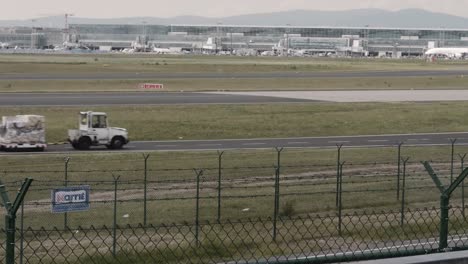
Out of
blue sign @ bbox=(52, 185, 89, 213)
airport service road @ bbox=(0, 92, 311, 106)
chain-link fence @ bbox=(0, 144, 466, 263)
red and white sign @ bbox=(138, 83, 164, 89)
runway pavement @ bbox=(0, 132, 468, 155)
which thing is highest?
blue sign @ bbox=(52, 185, 89, 213)

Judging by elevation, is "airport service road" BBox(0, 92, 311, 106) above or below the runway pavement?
above

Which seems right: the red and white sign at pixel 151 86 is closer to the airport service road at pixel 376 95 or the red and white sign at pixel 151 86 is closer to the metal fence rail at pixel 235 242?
the airport service road at pixel 376 95

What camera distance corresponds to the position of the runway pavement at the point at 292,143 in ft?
169

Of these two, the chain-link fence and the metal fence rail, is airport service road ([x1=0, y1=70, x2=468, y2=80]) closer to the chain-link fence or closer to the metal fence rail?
the chain-link fence

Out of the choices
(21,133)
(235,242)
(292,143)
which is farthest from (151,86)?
(235,242)

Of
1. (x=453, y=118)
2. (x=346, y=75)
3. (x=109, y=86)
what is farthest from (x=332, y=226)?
(x=346, y=75)

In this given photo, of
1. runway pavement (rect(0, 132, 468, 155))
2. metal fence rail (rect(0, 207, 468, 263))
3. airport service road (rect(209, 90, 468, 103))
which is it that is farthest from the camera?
airport service road (rect(209, 90, 468, 103))

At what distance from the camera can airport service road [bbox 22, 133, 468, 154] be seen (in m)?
51.5

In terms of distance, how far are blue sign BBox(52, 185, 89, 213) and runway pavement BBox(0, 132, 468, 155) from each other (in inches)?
1181

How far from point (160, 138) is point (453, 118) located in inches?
978

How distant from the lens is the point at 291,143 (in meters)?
54.4

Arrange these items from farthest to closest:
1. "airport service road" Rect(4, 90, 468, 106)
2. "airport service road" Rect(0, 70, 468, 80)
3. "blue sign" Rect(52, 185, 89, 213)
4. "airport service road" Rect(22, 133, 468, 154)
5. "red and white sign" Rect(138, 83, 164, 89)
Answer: "airport service road" Rect(0, 70, 468, 80) → "red and white sign" Rect(138, 83, 164, 89) → "airport service road" Rect(4, 90, 468, 106) → "airport service road" Rect(22, 133, 468, 154) → "blue sign" Rect(52, 185, 89, 213)

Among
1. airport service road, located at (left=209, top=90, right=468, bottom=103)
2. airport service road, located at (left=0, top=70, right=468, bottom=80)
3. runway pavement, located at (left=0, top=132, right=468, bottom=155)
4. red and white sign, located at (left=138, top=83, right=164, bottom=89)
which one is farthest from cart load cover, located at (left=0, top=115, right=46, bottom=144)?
airport service road, located at (left=0, top=70, right=468, bottom=80)

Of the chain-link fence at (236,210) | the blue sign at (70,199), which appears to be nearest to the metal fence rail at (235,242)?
the chain-link fence at (236,210)
